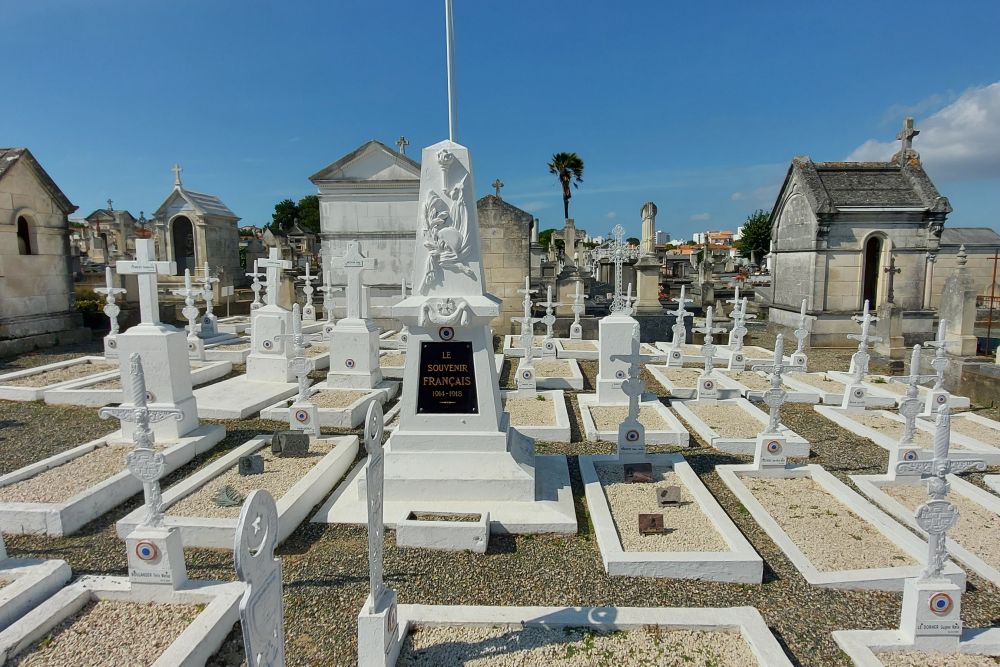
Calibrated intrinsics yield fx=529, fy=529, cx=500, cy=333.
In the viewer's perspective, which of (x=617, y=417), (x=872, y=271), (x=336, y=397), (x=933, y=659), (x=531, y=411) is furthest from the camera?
(x=872, y=271)

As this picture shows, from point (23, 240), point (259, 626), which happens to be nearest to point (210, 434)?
point (259, 626)

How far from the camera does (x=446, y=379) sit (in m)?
5.46

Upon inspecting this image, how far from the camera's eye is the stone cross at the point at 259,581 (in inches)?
86.5

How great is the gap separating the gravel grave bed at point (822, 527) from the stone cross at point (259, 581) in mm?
4101

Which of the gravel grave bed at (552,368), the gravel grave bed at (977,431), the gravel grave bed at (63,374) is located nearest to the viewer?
the gravel grave bed at (977,431)

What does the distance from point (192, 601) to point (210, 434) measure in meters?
3.85

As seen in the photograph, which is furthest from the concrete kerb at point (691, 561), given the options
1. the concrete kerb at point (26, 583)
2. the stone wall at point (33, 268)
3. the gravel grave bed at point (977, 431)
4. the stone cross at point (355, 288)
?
the stone wall at point (33, 268)

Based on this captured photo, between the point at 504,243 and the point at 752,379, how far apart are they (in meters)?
8.59

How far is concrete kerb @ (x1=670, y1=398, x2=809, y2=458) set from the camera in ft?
22.7

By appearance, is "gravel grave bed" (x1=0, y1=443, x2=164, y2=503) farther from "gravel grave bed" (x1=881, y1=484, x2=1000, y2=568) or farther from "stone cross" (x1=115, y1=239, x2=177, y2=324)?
"gravel grave bed" (x1=881, y1=484, x2=1000, y2=568)

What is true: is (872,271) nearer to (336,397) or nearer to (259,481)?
(336,397)

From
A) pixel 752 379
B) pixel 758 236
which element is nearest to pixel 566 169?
pixel 758 236

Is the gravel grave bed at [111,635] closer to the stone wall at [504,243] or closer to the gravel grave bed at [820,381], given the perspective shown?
the gravel grave bed at [820,381]

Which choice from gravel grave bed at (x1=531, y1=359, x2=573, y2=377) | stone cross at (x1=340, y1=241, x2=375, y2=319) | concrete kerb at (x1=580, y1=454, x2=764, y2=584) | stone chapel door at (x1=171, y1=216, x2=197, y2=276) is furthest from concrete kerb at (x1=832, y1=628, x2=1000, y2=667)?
stone chapel door at (x1=171, y1=216, x2=197, y2=276)
